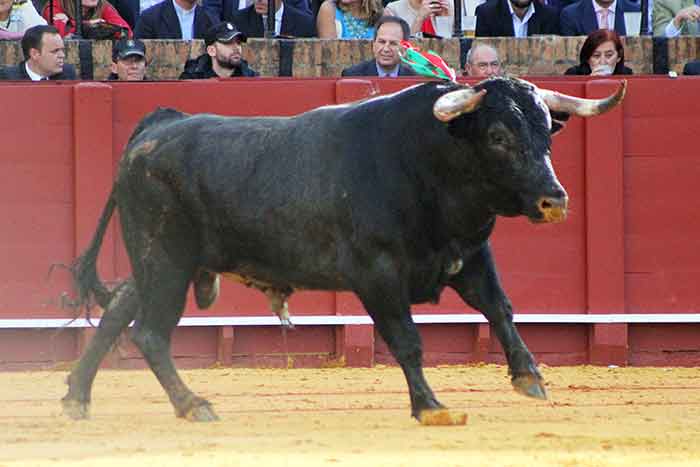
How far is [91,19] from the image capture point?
1178 cm

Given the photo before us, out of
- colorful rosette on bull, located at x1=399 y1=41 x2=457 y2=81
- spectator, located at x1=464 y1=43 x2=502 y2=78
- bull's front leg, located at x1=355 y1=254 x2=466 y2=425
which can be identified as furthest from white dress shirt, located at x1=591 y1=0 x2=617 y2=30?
bull's front leg, located at x1=355 y1=254 x2=466 y2=425

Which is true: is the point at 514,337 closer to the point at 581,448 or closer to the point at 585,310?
the point at 581,448

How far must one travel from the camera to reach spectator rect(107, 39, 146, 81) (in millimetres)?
10914

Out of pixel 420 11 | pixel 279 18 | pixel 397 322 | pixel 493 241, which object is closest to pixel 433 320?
pixel 493 241

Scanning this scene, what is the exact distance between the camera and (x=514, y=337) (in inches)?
287

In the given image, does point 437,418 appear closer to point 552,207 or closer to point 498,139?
point 552,207

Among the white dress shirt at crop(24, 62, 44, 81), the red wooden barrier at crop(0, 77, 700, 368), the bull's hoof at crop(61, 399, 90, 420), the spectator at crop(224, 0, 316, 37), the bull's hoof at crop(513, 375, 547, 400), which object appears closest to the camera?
the bull's hoof at crop(513, 375, 547, 400)

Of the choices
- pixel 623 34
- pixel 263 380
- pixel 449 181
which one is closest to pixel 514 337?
pixel 449 181

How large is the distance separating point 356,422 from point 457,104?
1.44 m

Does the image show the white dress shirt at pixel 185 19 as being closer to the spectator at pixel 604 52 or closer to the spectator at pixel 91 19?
the spectator at pixel 91 19

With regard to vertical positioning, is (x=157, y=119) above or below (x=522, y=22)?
below

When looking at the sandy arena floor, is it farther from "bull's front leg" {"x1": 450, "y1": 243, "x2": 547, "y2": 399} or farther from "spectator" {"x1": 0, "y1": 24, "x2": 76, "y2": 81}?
"spectator" {"x1": 0, "y1": 24, "x2": 76, "y2": 81}

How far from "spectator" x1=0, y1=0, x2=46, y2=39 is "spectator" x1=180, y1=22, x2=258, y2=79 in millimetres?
1228

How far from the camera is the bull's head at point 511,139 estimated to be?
22.7ft
